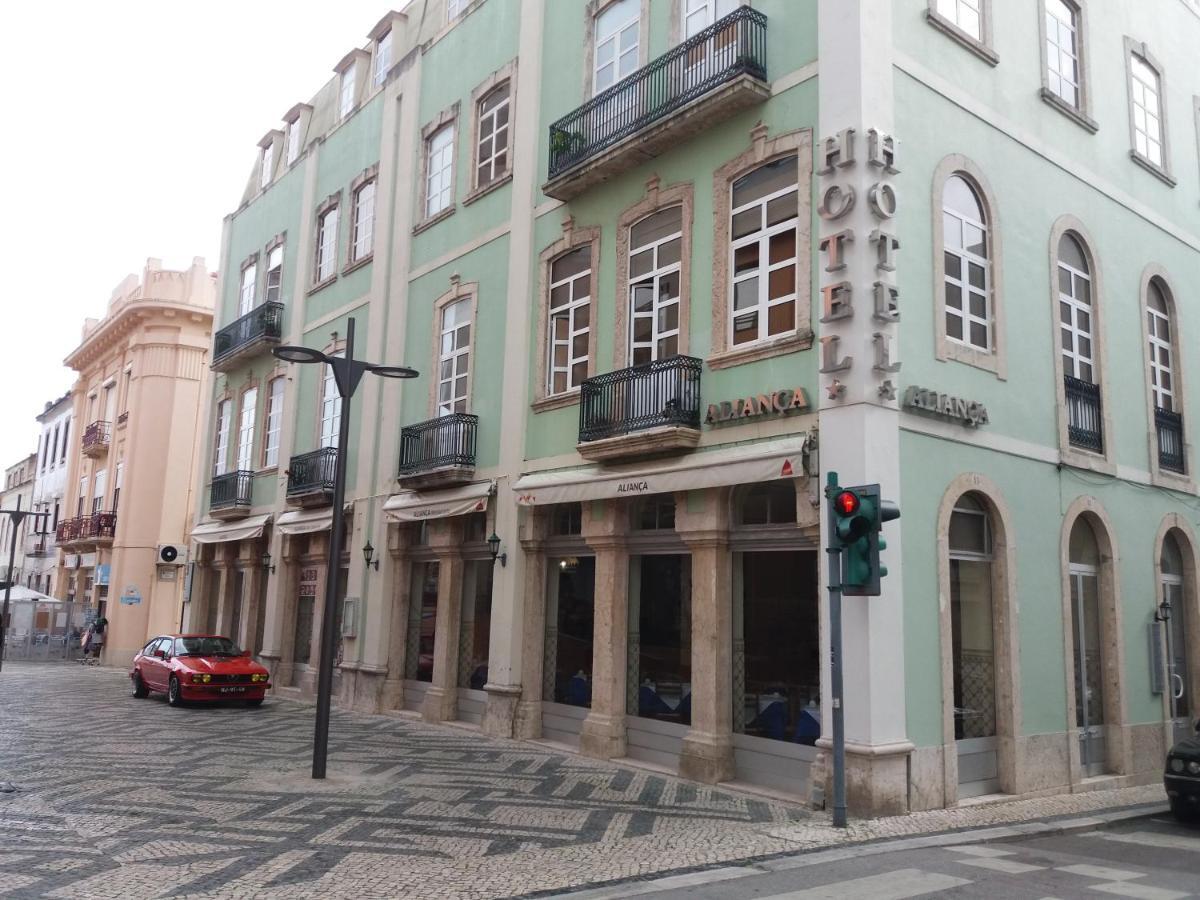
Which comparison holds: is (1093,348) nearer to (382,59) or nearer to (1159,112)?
(1159,112)

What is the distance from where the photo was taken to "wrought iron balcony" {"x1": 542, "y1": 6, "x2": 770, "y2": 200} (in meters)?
12.7

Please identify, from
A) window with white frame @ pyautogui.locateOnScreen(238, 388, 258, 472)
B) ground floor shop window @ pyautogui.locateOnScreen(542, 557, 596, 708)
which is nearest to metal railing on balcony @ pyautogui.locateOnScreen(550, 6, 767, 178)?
ground floor shop window @ pyautogui.locateOnScreen(542, 557, 596, 708)

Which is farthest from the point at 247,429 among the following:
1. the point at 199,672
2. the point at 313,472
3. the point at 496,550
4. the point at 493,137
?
the point at 496,550

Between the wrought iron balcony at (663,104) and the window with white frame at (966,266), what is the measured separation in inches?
106

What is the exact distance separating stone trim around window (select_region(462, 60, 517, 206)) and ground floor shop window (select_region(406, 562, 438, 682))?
6.66 meters

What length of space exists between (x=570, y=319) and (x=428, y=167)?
21.7 ft

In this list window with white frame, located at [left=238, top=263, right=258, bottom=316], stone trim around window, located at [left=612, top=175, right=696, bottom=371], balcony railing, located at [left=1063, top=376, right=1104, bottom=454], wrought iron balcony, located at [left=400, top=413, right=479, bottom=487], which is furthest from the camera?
window with white frame, located at [left=238, top=263, right=258, bottom=316]

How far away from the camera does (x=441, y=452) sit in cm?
1769

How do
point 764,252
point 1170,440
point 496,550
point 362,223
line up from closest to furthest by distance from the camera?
point 764,252 → point 1170,440 → point 496,550 → point 362,223

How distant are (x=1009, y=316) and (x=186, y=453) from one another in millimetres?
30279

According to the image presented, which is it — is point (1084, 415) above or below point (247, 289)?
below

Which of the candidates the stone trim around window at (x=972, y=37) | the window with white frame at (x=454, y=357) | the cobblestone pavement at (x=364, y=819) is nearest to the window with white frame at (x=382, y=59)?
the window with white frame at (x=454, y=357)

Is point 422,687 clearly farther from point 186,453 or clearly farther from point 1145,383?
point 186,453

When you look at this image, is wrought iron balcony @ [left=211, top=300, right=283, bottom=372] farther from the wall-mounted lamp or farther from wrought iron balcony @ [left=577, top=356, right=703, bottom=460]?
wrought iron balcony @ [left=577, top=356, right=703, bottom=460]
